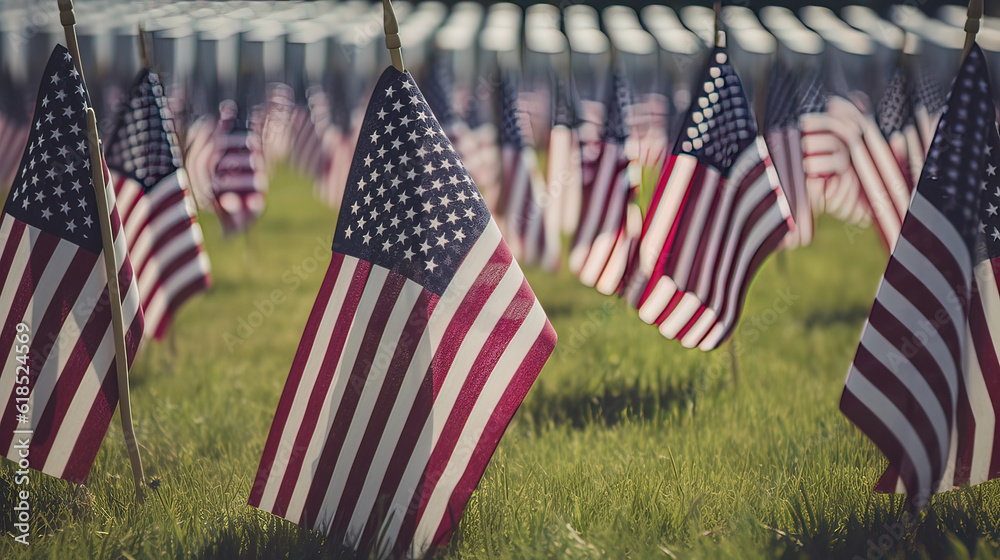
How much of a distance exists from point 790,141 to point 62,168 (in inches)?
266

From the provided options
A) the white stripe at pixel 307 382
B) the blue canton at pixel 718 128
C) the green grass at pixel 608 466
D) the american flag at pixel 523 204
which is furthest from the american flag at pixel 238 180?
the white stripe at pixel 307 382

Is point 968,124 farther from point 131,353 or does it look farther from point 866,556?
point 131,353

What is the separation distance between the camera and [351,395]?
123 inches

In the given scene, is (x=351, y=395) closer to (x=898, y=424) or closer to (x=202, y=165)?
(x=898, y=424)

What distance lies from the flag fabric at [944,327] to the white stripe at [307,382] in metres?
2.21

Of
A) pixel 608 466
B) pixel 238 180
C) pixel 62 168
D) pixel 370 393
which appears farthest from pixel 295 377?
pixel 238 180

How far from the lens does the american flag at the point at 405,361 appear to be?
10.0 ft

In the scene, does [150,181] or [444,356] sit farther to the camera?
[150,181]

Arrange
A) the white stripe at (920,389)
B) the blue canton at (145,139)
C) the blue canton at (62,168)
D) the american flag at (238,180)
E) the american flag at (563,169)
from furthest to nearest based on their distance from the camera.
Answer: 1. the american flag at (238,180)
2. the american flag at (563,169)
3. the blue canton at (145,139)
4. the blue canton at (62,168)
5. the white stripe at (920,389)

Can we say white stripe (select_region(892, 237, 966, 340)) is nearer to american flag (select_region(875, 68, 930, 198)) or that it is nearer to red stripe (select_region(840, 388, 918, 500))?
red stripe (select_region(840, 388, 918, 500))

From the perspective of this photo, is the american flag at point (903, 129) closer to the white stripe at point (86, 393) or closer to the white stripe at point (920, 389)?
the white stripe at point (920, 389)

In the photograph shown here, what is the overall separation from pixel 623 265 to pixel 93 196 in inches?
165

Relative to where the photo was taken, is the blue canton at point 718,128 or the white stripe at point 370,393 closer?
the white stripe at point 370,393

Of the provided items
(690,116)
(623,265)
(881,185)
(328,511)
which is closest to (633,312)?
(623,265)
